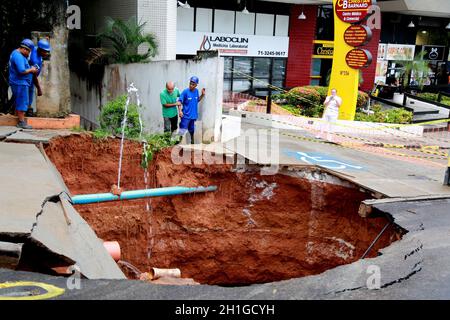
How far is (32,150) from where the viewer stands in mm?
8312

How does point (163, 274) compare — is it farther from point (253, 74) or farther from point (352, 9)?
point (253, 74)

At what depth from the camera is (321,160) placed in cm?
1023

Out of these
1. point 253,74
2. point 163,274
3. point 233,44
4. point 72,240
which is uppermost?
point 233,44

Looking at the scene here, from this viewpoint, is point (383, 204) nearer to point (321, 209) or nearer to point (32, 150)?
point (321, 209)

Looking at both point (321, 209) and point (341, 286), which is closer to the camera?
point (341, 286)

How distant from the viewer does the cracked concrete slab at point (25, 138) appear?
28.6 ft

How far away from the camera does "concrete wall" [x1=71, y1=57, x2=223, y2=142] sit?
10977mm

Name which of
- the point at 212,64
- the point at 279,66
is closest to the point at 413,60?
the point at 279,66

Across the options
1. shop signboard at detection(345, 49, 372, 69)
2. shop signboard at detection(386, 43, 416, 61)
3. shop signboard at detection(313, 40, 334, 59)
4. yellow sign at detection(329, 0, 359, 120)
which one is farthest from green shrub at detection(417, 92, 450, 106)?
shop signboard at detection(345, 49, 372, 69)

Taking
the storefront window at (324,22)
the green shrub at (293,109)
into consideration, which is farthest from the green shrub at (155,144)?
the storefront window at (324,22)

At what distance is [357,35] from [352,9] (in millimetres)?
892

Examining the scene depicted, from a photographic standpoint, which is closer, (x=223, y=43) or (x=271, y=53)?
(x=223, y=43)

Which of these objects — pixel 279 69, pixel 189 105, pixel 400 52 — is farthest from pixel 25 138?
pixel 400 52
